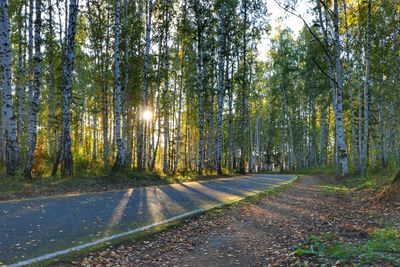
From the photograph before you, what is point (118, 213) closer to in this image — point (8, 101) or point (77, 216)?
point (77, 216)

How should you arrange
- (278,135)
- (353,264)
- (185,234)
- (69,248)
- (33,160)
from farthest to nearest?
(278,135) → (33,160) → (185,234) → (69,248) → (353,264)

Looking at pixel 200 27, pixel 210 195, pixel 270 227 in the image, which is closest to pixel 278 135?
pixel 200 27

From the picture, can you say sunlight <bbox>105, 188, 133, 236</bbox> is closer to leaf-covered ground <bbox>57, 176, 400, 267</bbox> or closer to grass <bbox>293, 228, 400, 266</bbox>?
leaf-covered ground <bbox>57, 176, 400, 267</bbox>

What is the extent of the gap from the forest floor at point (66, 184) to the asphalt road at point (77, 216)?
51.7 inches

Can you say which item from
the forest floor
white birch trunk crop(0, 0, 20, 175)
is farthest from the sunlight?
white birch trunk crop(0, 0, 20, 175)

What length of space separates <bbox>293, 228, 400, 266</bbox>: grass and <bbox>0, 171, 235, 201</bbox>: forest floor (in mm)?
9689

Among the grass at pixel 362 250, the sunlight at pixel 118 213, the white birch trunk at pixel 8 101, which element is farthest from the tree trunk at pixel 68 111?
the grass at pixel 362 250

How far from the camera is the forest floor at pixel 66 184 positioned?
487 inches

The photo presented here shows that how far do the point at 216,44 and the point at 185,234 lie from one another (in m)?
26.7

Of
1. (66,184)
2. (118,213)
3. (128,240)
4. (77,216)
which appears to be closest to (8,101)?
(66,184)

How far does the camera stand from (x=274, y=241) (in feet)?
24.5

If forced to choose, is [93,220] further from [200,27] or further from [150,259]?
[200,27]

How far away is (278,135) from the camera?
66.9m

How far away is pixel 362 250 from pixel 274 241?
7.46 feet
